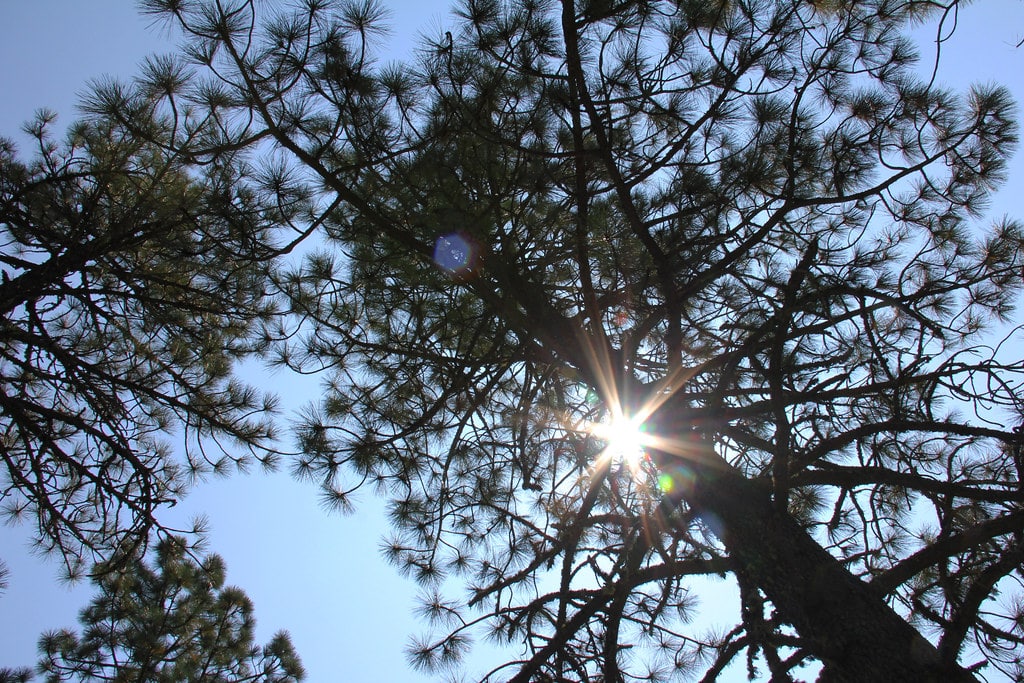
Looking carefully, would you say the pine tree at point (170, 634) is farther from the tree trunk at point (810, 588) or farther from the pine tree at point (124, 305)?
the tree trunk at point (810, 588)

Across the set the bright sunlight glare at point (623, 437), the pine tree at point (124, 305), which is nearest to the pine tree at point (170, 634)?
the pine tree at point (124, 305)

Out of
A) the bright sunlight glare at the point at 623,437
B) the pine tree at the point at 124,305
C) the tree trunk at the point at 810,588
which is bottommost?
the tree trunk at the point at 810,588

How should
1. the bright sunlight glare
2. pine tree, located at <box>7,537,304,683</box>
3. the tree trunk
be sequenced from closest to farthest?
the tree trunk
the bright sunlight glare
pine tree, located at <box>7,537,304,683</box>

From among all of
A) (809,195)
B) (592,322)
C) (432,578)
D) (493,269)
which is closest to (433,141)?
(493,269)

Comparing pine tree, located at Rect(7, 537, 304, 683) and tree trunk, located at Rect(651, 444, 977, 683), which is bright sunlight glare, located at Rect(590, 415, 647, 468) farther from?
pine tree, located at Rect(7, 537, 304, 683)

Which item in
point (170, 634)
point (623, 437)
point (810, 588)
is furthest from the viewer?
point (170, 634)

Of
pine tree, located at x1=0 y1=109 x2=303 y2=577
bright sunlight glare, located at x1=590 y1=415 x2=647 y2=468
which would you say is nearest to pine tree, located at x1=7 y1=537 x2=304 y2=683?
pine tree, located at x1=0 y1=109 x2=303 y2=577

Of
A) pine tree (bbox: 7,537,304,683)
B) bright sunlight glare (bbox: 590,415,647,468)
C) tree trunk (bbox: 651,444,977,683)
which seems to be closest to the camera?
tree trunk (bbox: 651,444,977,683)

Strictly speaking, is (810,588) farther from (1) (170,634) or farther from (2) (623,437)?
(1) (170,634)

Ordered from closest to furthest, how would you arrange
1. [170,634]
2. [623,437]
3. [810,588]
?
1. [810,588]
2. [623,437]
3. [170,634]

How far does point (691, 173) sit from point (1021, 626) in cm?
290

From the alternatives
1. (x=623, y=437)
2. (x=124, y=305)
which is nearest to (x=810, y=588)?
(x=623, y=437)

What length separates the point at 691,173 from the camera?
3.11m

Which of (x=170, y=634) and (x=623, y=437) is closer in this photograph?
(x=623, y=437)
